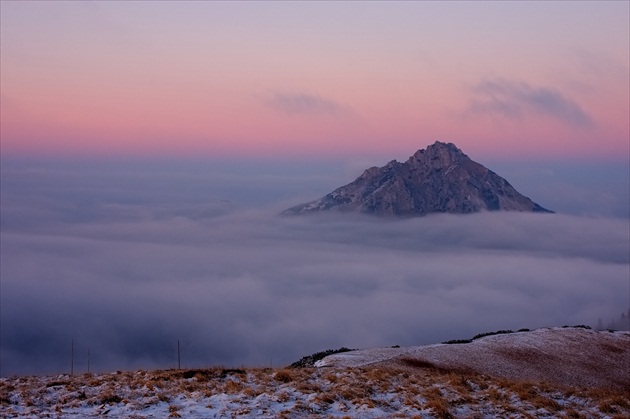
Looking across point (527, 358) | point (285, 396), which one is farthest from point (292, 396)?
point (527, 358)

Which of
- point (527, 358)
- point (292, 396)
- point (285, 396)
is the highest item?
point (285, 396)

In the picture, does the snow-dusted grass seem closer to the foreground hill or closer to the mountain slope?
the foreground hill

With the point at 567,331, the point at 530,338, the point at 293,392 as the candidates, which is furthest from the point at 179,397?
the point at 567,331

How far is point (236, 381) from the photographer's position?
2634 centimetres

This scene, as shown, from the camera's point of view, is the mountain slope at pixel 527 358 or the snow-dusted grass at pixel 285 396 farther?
the mountain slope at pixel 527 358

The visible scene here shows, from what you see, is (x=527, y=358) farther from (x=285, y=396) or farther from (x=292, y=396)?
(x=285, y=396)

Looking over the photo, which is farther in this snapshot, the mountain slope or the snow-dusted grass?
the mountain slope

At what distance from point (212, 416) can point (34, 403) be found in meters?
7.16

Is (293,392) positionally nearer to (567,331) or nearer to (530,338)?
(530,338)

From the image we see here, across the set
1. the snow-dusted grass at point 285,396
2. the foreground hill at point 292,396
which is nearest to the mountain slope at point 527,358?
the foreground hill at point 292,396

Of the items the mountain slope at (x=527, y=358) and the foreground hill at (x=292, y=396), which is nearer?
the foreground hill at (x=292, y=396)

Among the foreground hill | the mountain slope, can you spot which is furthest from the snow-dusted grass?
the mountain slope

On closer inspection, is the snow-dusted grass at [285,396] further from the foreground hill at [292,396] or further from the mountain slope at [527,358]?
the mountain slope at [527,358]

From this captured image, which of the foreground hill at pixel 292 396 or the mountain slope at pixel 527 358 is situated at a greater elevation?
the foreground hill at pixel 292 396
